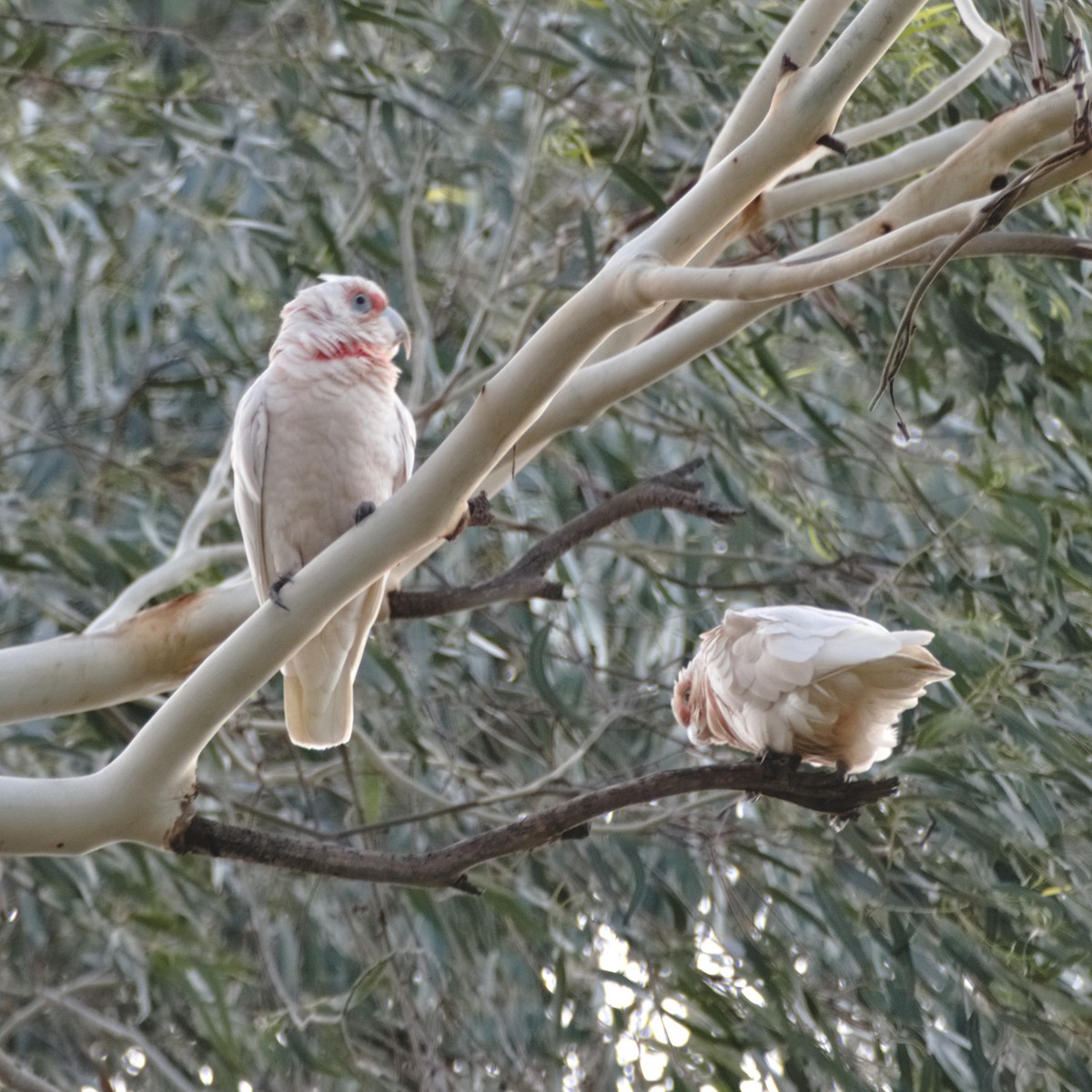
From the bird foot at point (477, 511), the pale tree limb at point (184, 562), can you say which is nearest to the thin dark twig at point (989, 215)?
the bird foot at point (477, 511)

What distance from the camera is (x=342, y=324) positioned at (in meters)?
1.99

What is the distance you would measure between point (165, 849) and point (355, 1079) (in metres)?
0.98

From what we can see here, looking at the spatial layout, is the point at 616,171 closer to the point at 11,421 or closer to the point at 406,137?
the point at 406,137

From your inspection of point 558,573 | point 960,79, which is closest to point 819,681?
point 960,79

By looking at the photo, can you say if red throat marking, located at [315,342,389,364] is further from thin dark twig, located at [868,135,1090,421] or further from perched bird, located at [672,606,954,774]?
thin dark twig, located at [868,135,1090,421]

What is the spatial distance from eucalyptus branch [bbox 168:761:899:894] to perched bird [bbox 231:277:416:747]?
0.46 m

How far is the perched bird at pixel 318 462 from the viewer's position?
192 centimetres

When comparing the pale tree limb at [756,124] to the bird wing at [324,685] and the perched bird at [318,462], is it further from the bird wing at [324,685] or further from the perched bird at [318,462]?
the bird wing at [324,685]

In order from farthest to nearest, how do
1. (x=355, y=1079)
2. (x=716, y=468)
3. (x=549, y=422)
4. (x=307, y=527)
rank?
(x=716, y=468) < (x=355, y=1079) < (x=307, y=527) < (x=549, y=422)

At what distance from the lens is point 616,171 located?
6.59ft

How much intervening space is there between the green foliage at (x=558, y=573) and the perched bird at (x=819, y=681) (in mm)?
414

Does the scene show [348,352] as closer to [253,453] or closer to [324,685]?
[253,453]

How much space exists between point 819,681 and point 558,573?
3.42 feet

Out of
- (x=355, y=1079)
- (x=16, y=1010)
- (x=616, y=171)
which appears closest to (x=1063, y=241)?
(x=616, y=171)
